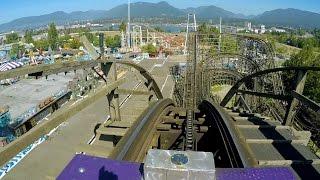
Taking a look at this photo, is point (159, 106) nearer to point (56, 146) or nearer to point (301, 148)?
point (301, 148)

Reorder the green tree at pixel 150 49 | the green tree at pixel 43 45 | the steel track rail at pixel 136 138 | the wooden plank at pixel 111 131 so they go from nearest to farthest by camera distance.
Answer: the steel track rail at pixel 136 138
the wooden plank at pixel 111 131
the green tree at pixel 150 49
the green tree at pixel 43 45

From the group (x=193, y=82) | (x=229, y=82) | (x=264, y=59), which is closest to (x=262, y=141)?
(x=193, y=82)

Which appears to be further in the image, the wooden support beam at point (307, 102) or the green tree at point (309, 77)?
the green tree at point (309, 77)

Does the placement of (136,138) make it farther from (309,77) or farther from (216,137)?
(309,77)

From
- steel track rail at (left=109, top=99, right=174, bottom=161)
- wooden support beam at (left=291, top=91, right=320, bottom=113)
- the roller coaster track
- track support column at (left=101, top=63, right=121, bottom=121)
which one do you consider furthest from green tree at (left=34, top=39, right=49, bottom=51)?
wooden support beam at (left=291, top=91, right=320, bottom=113)

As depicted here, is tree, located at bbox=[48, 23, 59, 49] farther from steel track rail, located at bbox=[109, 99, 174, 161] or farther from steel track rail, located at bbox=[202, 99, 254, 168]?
steel track rail, located at bbox=[202, 99, 254, 168]

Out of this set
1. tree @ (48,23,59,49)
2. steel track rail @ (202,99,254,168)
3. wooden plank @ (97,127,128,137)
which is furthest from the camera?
tree @ (48,23,59,49)

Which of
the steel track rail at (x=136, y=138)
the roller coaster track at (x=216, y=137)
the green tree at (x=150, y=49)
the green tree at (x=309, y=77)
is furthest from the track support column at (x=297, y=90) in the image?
the green tree at (x=150, y=49)

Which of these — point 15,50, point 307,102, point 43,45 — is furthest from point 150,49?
point 307,102

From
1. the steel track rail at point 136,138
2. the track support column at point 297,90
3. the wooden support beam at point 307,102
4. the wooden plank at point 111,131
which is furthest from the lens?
the wooden plank at point 111,131

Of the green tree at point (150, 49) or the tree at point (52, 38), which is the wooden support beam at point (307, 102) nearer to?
the green tree at point (150, 49)

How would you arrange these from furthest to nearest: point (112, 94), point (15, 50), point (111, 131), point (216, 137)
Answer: point (15, 50)
point (112, 94)
point (111, 131)
point (216, 137)
